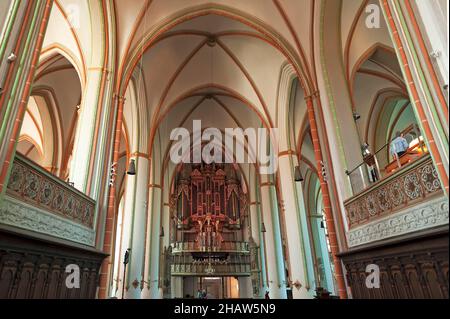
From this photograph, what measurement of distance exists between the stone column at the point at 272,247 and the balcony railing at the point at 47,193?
9710mm

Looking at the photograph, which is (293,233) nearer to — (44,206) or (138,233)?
(138,233)

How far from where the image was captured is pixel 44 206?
4.87 m

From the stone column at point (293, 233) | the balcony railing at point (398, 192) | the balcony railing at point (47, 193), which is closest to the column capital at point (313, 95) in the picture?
the balcony railing at point (398, 192)

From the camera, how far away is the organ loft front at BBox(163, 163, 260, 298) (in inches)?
681

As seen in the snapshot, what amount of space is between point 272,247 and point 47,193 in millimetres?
11238

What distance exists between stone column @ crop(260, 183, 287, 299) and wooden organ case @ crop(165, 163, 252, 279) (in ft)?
11.8

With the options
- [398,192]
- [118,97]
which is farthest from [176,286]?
[398,192]

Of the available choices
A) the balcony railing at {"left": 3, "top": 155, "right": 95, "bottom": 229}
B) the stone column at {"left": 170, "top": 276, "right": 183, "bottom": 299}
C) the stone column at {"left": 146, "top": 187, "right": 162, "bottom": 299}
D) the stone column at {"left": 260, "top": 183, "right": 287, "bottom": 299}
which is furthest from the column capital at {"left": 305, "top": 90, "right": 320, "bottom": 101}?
the stone column at {"left": 170, "top": 276, "right": 183, "bottom": 299}

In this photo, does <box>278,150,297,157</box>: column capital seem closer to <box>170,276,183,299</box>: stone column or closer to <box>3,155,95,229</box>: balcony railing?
<box>3,155,95,229</box>: balcony railing

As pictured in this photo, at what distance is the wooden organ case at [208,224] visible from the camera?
17375 millimetres

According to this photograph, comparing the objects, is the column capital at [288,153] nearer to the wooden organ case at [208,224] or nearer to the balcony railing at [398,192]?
the balcony railing at [398,192]

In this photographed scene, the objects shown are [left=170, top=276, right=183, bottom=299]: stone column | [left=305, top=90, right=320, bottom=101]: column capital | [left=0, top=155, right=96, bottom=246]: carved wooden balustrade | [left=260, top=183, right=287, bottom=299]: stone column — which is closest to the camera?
[left=0, top=155, right=96, bottom=246]: carved wooden balustrade

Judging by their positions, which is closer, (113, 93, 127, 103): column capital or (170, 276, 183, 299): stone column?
(113, 93, 127, 103): column capital
